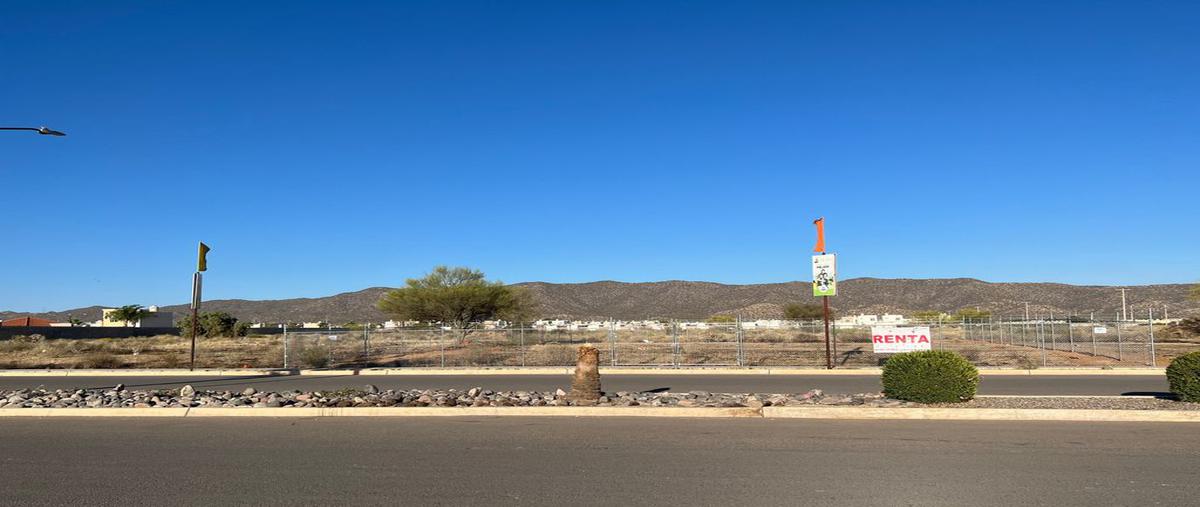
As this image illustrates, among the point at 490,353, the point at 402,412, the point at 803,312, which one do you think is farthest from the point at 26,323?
the point at 402,412

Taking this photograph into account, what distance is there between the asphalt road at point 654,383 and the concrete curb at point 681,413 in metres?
4.53

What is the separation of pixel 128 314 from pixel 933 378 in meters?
92.8

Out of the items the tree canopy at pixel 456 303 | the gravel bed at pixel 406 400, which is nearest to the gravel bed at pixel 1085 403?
the gravel bed at pixel 406 400

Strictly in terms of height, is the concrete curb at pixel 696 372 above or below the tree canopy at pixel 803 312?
below

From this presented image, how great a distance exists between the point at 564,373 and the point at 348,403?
35.4 feet

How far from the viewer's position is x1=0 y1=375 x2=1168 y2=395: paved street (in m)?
18.6

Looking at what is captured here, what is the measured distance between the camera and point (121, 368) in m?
28.2

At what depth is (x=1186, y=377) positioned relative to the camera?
1362 cm

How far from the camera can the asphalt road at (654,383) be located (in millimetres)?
18594

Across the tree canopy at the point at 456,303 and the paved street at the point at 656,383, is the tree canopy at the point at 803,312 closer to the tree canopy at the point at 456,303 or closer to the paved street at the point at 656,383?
the tree canopy at the point at 456,303

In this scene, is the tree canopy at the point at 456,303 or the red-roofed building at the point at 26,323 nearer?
the tree canopy at the point at 456,303

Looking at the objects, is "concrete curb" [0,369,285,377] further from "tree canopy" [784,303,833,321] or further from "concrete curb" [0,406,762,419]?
"tree canopy" [784,303,833,321]

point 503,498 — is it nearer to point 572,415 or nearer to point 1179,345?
point 572,415

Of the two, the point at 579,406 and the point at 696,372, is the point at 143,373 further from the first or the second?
the point at 579,406
